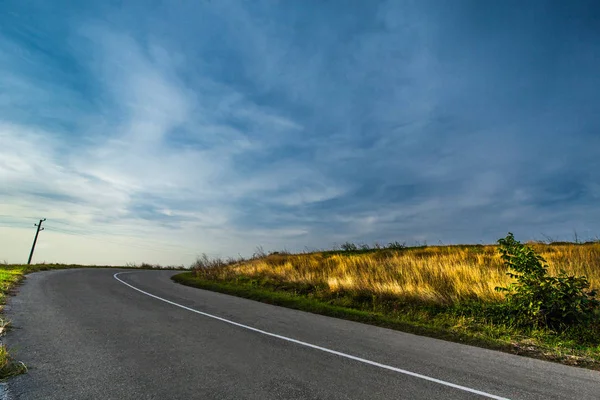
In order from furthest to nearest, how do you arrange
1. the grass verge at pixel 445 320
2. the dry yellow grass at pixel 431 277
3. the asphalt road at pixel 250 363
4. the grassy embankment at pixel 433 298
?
the dry yellow grass at pixel 431 277
the grassy embankment at pixel 433 298
the grass verge at pixel 445 320
the asphalt road at pixel 250 363

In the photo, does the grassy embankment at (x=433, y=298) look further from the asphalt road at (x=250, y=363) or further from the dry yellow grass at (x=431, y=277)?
the asphalt road at (x=250, y=363)

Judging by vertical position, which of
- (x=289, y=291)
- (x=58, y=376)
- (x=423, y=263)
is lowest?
(x=58, y=376)

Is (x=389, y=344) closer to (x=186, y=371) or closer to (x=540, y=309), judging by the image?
(x=186, y=371)

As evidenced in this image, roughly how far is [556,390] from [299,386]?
13.9 feet

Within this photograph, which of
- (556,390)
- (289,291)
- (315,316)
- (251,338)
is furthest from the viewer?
(289,291)

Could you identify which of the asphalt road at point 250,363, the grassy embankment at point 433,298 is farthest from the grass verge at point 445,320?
the asphalt road at point 250,363

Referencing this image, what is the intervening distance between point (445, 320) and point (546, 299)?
2948mm

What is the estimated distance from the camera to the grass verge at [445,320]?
26.8 feet

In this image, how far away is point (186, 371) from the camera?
567 cm

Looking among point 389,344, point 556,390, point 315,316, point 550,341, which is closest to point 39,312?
point 315,316

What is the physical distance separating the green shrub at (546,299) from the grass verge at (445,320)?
0.47m

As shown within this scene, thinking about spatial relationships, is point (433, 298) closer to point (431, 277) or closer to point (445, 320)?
point (445, 320)

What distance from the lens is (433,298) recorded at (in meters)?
12.5

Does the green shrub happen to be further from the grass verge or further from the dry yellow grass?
the dry yellow grass
